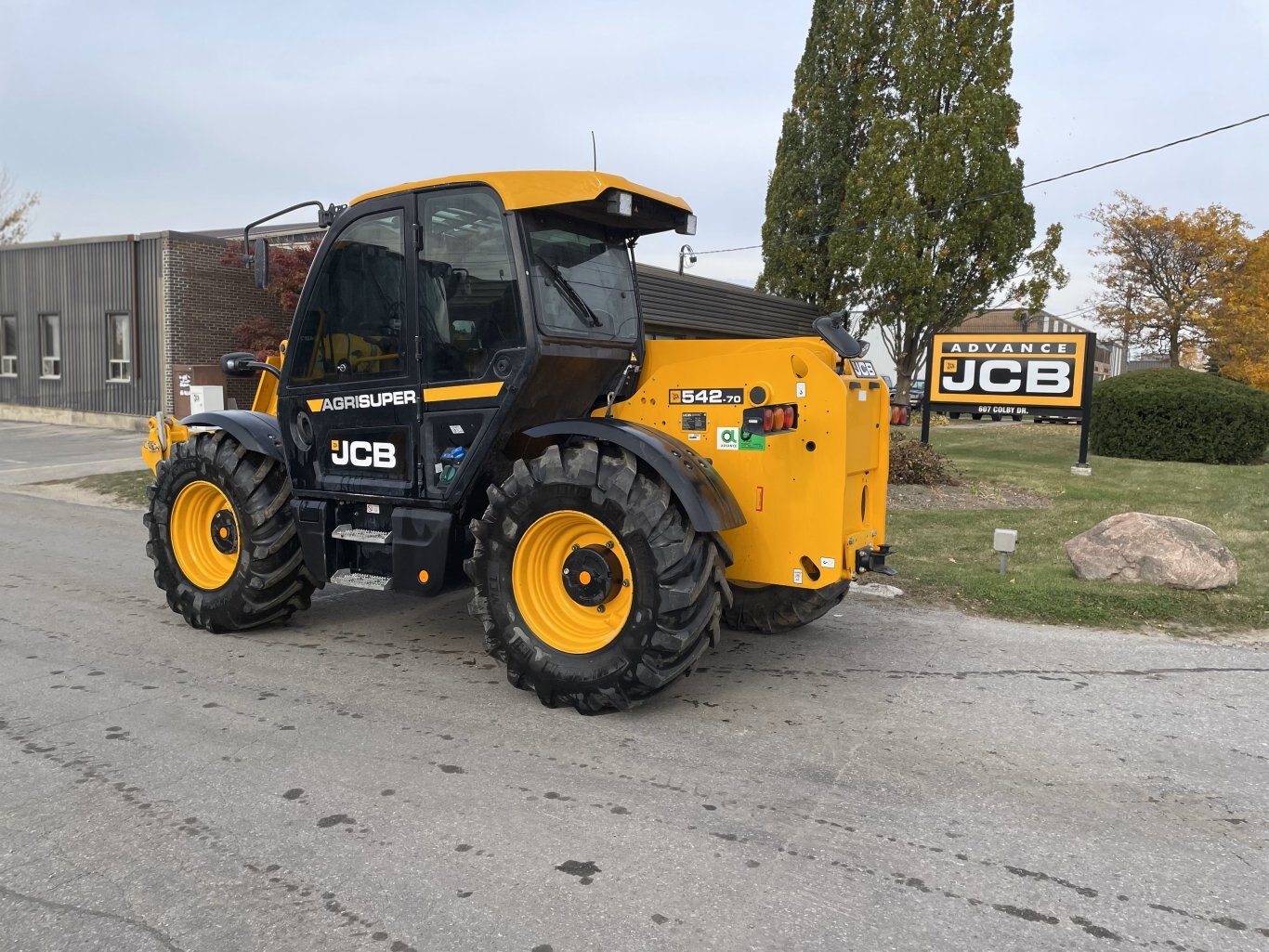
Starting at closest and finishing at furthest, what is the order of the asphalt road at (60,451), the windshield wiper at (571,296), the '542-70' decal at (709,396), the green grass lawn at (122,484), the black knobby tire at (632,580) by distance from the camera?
the black knobby tire at (632,580), the '542-70' decal at (709,396), the windshield wiper at (571,296), the green grass lawn at (122,484), the asphalt road at (60,451)

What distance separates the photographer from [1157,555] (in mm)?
7062

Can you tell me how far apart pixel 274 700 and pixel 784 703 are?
2523 mm

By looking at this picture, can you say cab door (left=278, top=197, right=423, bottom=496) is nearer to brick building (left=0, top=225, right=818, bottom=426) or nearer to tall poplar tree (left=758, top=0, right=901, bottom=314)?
brick building (left=0, top=225, right=818, bottom=426)

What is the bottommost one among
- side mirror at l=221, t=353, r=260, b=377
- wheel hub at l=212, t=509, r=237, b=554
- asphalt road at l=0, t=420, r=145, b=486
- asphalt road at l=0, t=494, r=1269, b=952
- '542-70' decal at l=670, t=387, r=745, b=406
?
asphalt road at l=0, t=494, r=1269, b=952

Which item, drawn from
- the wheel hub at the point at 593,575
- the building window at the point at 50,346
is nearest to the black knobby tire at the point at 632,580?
the wheel hub at the point at 593,575

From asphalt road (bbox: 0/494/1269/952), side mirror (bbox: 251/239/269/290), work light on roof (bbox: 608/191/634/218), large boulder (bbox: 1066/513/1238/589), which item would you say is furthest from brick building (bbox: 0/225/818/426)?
asphalt road (bbox: 0/494/1269/952)

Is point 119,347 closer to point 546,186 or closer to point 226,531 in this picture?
point 226,531

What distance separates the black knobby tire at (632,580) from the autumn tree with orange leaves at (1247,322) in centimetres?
2628

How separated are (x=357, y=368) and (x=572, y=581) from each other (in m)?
1.82

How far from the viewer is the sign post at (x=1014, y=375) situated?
13.9 metres

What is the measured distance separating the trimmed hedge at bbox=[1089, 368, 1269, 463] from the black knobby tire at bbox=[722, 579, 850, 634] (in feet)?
46.4

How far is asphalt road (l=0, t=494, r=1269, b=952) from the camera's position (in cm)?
275

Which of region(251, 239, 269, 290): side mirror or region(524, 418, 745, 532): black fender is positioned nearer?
region(524, 418, 745, 532): black fender

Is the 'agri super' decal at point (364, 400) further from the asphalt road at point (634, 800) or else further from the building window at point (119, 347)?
the building window at point (119, 347)
